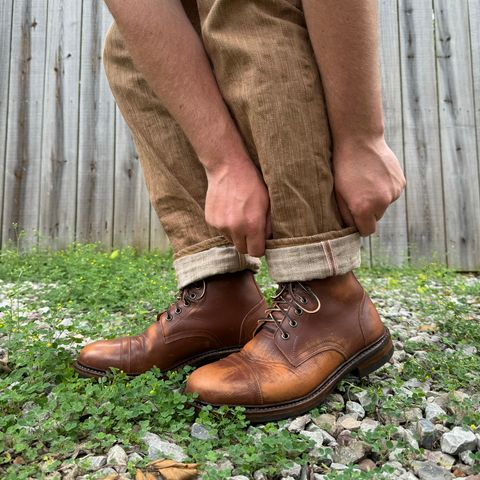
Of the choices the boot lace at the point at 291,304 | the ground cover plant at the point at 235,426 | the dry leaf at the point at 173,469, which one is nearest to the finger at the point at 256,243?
the boot lace at the point at 291,304

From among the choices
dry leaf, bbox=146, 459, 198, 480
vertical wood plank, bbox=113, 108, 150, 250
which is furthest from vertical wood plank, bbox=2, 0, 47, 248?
dry leaf, bbox=146, 459, 198, 480

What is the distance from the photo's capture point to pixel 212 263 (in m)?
1.19

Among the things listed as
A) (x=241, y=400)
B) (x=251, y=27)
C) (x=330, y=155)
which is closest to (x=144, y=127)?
(x=251, y=27)

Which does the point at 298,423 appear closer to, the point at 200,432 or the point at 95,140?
the point at 200,432

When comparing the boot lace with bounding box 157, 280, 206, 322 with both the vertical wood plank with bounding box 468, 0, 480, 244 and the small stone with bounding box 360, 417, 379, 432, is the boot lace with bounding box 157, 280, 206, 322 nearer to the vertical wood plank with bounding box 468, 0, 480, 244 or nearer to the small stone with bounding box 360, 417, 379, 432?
the small stone with bounding box 360, 417, 379, 432

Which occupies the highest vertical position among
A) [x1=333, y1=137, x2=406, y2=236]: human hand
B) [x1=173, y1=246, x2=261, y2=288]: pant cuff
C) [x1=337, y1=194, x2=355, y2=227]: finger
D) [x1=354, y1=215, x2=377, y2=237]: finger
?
[x1=333, y1=137, x2=406, y2=236]: human hand

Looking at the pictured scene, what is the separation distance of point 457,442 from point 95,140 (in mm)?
3119

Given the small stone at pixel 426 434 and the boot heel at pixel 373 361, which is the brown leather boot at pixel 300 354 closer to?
the boot heel at pixel 373 361

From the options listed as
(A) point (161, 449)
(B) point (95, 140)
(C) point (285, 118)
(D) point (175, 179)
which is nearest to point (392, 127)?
(B) point (95, 140)

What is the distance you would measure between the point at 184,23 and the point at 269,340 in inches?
28.3

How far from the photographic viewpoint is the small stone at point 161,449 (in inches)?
32.9

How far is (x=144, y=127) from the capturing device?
4.20ft

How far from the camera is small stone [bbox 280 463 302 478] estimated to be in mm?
798

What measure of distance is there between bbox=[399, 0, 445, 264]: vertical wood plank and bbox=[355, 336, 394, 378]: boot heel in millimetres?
2252
